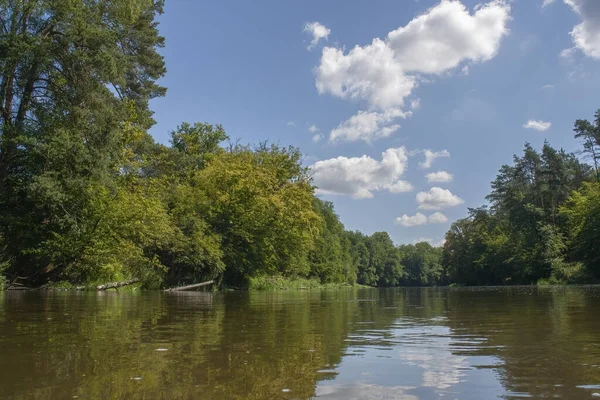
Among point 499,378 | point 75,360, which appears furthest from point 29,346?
point 499,378

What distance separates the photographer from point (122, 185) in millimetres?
25328

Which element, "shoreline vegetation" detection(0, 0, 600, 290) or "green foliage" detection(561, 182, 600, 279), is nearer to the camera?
"shoreline vegetation" detection(0, 0, 600, 290)

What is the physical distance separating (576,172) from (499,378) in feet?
242

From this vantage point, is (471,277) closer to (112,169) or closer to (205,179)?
(205,179)

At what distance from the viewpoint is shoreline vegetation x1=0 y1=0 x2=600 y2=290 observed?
65.4 feet

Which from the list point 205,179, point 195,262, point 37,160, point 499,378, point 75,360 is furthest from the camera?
point 205,179

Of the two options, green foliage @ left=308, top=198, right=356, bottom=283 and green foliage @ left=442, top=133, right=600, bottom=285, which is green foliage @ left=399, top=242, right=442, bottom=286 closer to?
green foliage @ left=308, top=198, right=356, bottom=283

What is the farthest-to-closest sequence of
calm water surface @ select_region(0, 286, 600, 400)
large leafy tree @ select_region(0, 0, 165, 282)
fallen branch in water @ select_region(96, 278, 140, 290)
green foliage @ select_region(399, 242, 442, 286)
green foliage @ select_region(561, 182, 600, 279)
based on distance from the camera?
green foliage @ select_region(399, 242, 442, 286)
green foliage @ select_region(561, 182, 600, 279)
fallen branch in water @ select_region(96, 278, 140, 290)
large leafy tree @ select_region(0, 0, 165, 282)
calm water surface @ select_region(0, 286, 600, 400)

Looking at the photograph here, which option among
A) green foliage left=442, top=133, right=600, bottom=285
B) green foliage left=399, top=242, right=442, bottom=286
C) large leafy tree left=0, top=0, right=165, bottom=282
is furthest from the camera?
green foliage left=399, top=242, right=442, bottom=286

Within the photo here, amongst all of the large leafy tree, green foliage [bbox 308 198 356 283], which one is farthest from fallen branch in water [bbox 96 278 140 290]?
green foliage [bbox 308 198 356 283]

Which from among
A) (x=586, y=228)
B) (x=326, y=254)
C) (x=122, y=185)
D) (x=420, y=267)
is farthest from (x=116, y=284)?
(x=420, y=267)

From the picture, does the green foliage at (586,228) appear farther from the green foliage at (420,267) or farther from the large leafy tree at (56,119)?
the green foliage at (420,267)

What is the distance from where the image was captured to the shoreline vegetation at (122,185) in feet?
65.4

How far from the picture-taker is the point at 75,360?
422cm
